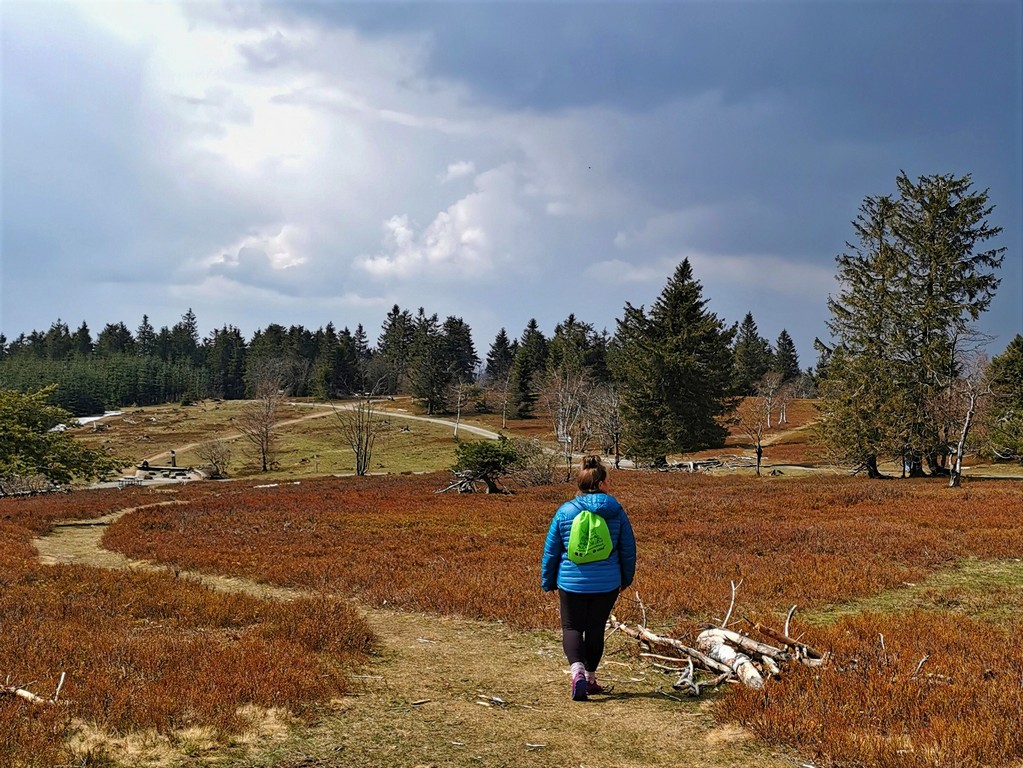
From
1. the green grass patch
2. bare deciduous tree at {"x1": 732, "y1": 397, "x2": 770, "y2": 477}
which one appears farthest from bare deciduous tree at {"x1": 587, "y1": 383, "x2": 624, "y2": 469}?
the green grass patch

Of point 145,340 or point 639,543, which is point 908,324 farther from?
point 145,340

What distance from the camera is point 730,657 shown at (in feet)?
22.4

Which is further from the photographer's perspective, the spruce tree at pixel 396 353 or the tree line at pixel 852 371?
the spruce tree at pixel 396 353

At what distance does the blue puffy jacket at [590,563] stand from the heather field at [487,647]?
1166mm

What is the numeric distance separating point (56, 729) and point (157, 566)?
10.7m

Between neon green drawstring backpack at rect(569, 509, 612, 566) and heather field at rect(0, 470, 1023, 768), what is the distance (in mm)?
1439

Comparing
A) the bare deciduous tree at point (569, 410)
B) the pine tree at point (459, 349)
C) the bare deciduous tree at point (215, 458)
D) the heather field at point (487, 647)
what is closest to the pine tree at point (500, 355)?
the pine tree at point (459, 349)

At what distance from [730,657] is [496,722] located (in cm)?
273

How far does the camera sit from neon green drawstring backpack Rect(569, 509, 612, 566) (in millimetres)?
6199

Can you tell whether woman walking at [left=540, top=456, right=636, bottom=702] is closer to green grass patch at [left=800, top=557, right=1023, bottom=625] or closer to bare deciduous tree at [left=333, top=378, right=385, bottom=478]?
green grass patch at [left=800, top=557, right=1023, bottom=625]

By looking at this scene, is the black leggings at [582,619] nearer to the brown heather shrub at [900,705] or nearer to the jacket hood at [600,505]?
the jacket hood at [600,505]

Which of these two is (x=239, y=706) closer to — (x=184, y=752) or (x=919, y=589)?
(x=184, y=752)

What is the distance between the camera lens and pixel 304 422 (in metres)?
93.6

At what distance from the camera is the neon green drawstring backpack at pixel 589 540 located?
620cm
